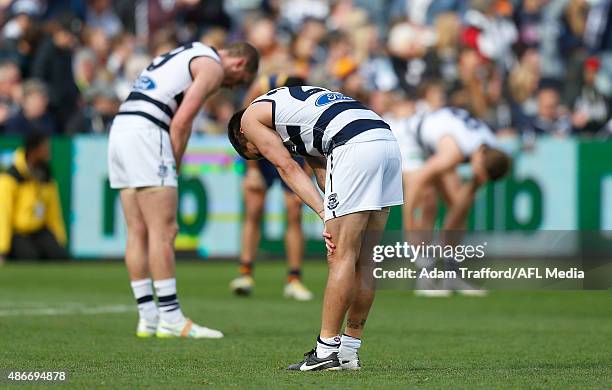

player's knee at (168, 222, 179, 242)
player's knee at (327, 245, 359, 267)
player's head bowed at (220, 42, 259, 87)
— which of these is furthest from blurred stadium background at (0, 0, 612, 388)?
player's head bowed at (220, 42, 259, 87)

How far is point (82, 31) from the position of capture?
76.5 feet

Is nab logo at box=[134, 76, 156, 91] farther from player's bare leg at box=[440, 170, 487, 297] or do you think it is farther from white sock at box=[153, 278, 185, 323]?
player's bare leg at box=[440, 170, 487, 297]

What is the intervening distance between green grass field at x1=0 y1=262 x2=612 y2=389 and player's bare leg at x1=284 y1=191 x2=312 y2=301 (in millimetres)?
227

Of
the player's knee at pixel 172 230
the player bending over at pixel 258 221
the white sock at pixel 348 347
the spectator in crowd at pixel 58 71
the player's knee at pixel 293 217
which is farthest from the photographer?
the spectator in crowd at pixel 58 71

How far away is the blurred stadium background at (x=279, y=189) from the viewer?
9.17m

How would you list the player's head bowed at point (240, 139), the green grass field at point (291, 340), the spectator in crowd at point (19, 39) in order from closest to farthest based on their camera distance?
the green grass field at point (291, 340), the player's head bowed at point (240, 139), the spectator in crowd at point (19, 39)

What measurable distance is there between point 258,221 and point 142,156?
184 inches

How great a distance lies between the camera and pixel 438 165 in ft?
50.6

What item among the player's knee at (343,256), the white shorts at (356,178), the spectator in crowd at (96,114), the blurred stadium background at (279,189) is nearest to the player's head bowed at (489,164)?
the blurred stadium background at (279,189)

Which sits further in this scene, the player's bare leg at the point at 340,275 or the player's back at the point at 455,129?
the player's back at the point at 455,129

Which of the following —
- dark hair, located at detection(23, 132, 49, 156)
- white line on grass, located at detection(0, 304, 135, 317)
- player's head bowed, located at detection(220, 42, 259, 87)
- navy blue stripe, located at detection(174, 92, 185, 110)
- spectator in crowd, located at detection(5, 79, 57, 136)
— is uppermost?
spectator in crowd, located at detection(5, 79, 57, 136)

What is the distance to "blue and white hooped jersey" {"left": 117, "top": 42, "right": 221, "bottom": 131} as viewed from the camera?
10.5 m

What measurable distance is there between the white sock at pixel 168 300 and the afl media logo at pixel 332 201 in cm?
272

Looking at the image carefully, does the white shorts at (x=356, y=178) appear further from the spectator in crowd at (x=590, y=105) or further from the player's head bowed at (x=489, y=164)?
the spectator in crowd at (x=590, y=105)
